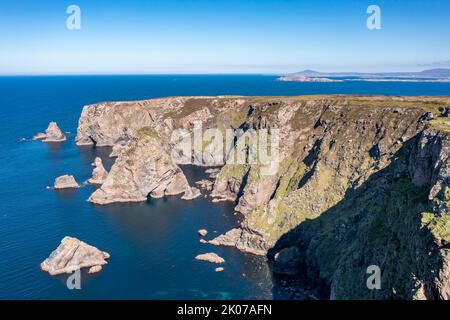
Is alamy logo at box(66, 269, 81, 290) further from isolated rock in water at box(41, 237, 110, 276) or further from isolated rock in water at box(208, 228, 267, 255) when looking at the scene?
isolated rock in water at box(208, 228, 267, 255)

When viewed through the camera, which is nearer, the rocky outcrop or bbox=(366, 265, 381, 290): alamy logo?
bbox=(366, 265, 381, 290): alamy logo

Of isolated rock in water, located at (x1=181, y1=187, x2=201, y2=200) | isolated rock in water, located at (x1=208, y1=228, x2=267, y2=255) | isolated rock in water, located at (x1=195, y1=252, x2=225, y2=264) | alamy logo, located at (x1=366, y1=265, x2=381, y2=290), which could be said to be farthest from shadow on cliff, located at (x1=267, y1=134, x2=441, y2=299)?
isolated rock in water, located at (x1=181, y1=187, x2=201, y2=200)

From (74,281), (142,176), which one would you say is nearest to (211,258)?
(74,281)

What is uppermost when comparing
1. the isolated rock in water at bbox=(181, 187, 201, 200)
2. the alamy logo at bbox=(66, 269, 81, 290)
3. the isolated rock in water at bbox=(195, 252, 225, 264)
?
the isolated rock in water at bbox=(181, 187, 201, 200)

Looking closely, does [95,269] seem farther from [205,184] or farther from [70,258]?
[205,184]

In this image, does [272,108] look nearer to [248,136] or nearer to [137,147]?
[248,136]

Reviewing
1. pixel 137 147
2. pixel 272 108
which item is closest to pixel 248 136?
pixel 272 108

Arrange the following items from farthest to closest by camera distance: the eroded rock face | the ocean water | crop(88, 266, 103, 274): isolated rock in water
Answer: the eroded rock face → crop(88, 266, 103, 274): isolated rock in water → the ocean water
